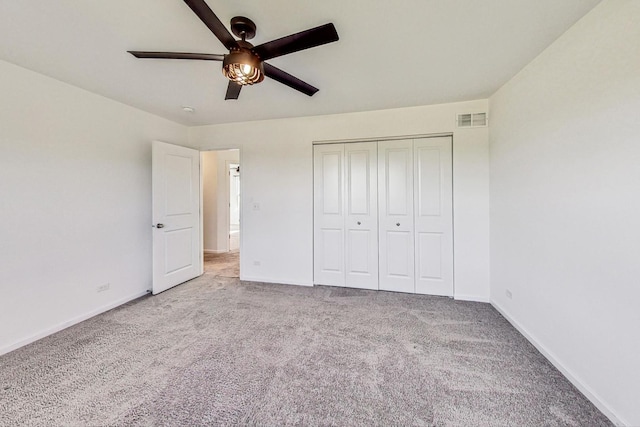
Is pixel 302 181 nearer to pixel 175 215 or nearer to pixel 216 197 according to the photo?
pixel 175 215

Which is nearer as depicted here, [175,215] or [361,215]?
[361,215]

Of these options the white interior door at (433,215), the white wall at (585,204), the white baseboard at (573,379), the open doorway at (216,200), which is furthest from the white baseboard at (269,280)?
the white wall at (585,204)

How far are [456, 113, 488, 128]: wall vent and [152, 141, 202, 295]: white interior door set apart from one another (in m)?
3.72

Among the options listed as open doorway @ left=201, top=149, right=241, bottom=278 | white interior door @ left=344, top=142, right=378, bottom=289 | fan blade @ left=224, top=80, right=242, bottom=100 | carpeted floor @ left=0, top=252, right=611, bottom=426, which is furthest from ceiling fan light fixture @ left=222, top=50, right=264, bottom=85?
open doorway @ left=201, top=149, right=241, bottom=278

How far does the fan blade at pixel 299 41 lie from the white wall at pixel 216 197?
4852 millimetres

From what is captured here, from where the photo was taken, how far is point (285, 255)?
3.78 meters

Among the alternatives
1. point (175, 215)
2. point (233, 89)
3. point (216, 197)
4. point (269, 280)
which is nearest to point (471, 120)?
point (233, 89)

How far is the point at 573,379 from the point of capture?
1.72m

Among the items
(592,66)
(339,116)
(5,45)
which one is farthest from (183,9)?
(592,66)

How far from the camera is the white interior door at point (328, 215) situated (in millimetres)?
3590

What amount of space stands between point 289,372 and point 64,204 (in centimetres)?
269

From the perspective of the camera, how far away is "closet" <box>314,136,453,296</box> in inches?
128

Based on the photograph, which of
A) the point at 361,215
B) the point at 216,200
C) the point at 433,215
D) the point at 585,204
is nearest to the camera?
the point at 585,204

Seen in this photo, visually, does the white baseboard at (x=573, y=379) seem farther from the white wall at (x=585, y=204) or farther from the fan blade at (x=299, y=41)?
the fan blade at (x=299, y=41)
